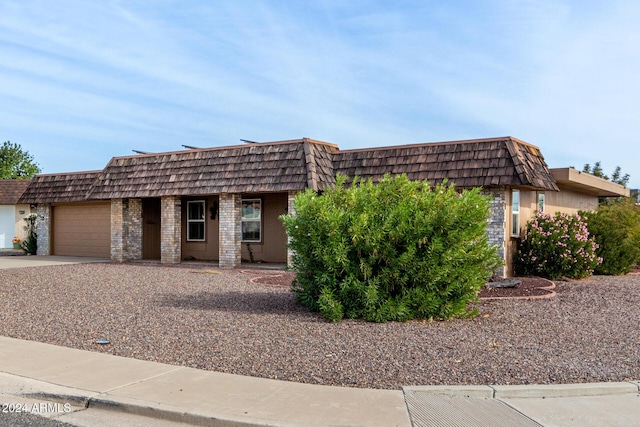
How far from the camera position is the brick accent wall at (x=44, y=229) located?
89.9 feet

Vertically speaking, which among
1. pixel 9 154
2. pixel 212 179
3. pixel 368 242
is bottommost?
pixel 368 242

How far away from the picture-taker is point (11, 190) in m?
36.3

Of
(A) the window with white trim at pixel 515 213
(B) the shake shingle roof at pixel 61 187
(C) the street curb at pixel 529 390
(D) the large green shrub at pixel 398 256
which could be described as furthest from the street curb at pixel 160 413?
(B) the shake shingle roof at pixel 61 187

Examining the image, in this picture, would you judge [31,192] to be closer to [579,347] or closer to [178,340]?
[178,340]

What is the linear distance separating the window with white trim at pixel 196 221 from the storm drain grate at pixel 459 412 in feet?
59.6

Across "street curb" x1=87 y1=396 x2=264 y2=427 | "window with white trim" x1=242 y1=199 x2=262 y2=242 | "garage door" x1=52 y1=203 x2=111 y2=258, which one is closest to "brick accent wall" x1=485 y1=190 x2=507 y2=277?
"window with white trim" x1=242 y1=199 x2=262 y2=242

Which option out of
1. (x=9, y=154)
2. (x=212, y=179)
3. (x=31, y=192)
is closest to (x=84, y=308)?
(x=212, y=179)

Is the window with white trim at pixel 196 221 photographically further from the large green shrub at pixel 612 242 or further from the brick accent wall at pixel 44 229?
the large green shrub at pixel 612 242

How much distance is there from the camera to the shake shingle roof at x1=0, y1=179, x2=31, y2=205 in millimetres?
35750

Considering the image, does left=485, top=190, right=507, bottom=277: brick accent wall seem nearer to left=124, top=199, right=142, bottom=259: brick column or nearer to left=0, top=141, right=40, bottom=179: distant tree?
left=124, top=199, right=142, bottom=259: brick column

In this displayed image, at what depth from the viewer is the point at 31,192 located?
27375mm

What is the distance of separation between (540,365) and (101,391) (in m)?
4.93

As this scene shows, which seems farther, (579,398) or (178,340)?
(178,340)

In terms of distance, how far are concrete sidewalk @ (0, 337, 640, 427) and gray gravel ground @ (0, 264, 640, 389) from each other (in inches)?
12.5
